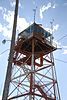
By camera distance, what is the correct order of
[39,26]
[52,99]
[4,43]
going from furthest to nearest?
[39,26] → [52,99] → [4,43]

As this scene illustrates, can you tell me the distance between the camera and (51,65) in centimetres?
2738

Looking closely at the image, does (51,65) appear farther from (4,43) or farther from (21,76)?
(4,43)

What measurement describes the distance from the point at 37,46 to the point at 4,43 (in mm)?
6245

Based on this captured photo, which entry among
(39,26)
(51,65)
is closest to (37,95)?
(51,65)

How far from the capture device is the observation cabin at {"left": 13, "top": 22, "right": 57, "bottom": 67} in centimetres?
2800

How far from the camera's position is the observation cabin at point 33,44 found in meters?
28.0

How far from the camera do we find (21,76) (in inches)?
1035

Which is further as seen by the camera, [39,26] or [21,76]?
[39,26]

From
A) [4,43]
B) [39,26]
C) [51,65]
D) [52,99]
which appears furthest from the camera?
[39,26]

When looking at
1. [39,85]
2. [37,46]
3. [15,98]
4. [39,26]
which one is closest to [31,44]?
[37,46]

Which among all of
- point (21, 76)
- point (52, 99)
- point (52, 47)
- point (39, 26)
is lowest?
point (52, 99)

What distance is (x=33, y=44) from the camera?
2747cm

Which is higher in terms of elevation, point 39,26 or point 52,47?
point 39,26

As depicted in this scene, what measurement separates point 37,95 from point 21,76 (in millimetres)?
3067
